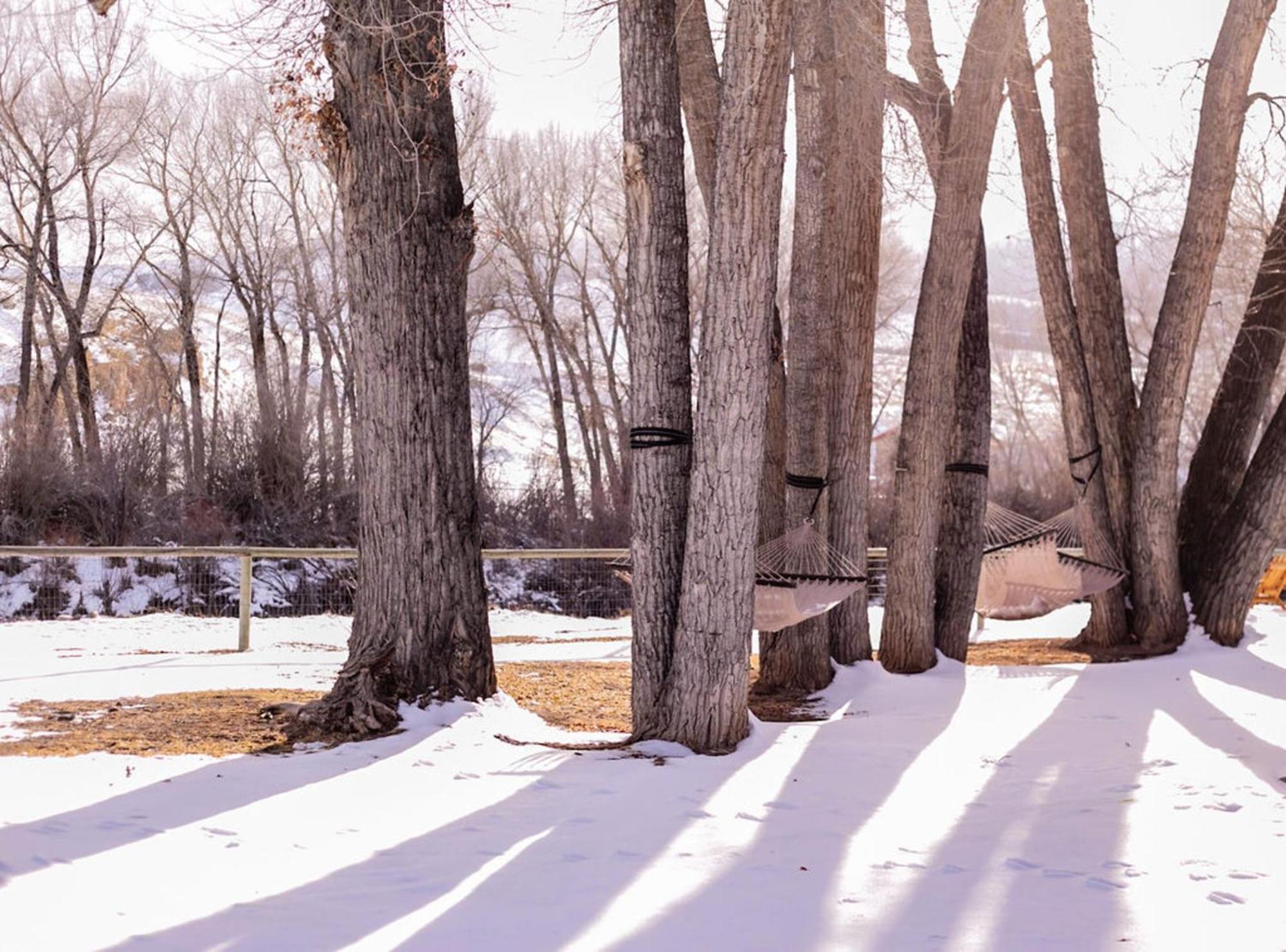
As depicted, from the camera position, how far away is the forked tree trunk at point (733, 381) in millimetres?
4941

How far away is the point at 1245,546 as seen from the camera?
882 cm

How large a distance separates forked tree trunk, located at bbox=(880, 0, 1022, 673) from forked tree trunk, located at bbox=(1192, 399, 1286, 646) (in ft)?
7.93

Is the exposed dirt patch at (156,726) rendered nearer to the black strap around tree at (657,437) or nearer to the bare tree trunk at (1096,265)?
the black strap around tree at (657,437)

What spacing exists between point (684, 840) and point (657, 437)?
1.99m

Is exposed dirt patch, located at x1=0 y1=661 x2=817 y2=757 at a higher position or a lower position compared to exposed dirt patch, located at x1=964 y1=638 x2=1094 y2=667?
higher

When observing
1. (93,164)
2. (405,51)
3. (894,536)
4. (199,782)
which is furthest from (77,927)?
(93,164)

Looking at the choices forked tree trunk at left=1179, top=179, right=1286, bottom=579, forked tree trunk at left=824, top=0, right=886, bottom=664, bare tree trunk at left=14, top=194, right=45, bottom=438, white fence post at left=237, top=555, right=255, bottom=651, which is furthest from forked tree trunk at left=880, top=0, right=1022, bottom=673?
bare tree trunk at left=14, top=194, right=45, bottom=438

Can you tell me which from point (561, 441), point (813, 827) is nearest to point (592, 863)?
point (813, 827)

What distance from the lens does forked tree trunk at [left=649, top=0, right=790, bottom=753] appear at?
16.2ft

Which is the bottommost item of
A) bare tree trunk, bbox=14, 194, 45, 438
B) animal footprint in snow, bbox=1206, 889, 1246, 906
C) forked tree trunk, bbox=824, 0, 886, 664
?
animal footprint in snow, bbox=1206, 889, 1246, 906

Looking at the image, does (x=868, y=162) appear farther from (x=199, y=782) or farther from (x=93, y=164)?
(x=93, y=164)

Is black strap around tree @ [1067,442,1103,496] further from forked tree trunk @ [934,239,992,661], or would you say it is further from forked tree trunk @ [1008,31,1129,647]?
forked tree trunk @ [934,239,992,661]

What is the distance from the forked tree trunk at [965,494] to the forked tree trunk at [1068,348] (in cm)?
99

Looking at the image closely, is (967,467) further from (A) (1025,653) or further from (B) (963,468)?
(A) (1025,653)
